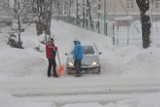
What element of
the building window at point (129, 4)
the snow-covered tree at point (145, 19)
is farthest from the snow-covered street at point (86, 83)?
the building window at point (129, 4)

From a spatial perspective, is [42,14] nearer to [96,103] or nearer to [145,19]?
[145,19]

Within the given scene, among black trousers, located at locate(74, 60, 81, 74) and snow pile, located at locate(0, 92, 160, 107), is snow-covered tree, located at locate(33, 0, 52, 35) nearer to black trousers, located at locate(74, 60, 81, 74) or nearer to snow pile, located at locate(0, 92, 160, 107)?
black trousers, located at locate(74, 60, 81, 74)

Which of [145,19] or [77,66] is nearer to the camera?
[77,66]

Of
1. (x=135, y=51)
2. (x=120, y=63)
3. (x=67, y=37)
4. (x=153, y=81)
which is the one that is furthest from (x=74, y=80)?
(x=67, y=37)

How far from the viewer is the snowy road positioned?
14336 mm

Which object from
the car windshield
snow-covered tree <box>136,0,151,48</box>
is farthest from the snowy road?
snow-covered tree <box>136,0,151,48</box>

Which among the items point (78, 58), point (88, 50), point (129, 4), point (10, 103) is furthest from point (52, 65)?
point (129, 4)

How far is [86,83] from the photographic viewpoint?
17516mm

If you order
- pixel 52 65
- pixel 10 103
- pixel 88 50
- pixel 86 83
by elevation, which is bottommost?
pixel 86 83

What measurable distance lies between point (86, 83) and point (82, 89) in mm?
1497

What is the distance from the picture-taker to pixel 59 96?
14.8m

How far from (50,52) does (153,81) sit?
4676 mm

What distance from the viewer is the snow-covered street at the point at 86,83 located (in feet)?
43.1

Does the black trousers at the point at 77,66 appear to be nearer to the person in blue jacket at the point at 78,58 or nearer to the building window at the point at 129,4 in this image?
the person in blue jacket at the point at 78,58
